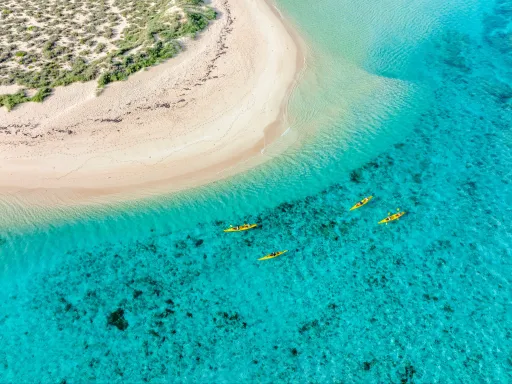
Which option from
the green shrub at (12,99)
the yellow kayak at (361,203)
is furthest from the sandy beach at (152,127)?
the yellow kayak at (361,203)

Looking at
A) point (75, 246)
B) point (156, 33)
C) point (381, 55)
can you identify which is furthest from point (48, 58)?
point (381, 55)

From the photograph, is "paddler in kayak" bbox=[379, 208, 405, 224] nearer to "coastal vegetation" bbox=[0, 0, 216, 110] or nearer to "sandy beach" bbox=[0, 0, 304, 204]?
"sandy beach" bbox=[0, 0, 304, 204]

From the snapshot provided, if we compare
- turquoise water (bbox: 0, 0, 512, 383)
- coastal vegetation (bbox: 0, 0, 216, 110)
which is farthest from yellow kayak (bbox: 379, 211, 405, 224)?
coastal vegetation (bbox: 0, 0, 216, 110)

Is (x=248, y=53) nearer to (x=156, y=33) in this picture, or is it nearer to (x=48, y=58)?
(x=156, y=33)

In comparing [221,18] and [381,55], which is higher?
[221,18]

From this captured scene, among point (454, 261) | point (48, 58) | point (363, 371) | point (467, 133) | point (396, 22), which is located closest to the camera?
point (363, 371)

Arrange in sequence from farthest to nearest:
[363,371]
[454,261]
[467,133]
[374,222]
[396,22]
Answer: [396,22] < [467,133] < [374,222] < [454,261] < [363,371]

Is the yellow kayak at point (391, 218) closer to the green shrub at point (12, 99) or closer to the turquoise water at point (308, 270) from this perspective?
the turquoise water at point (308, 270)
